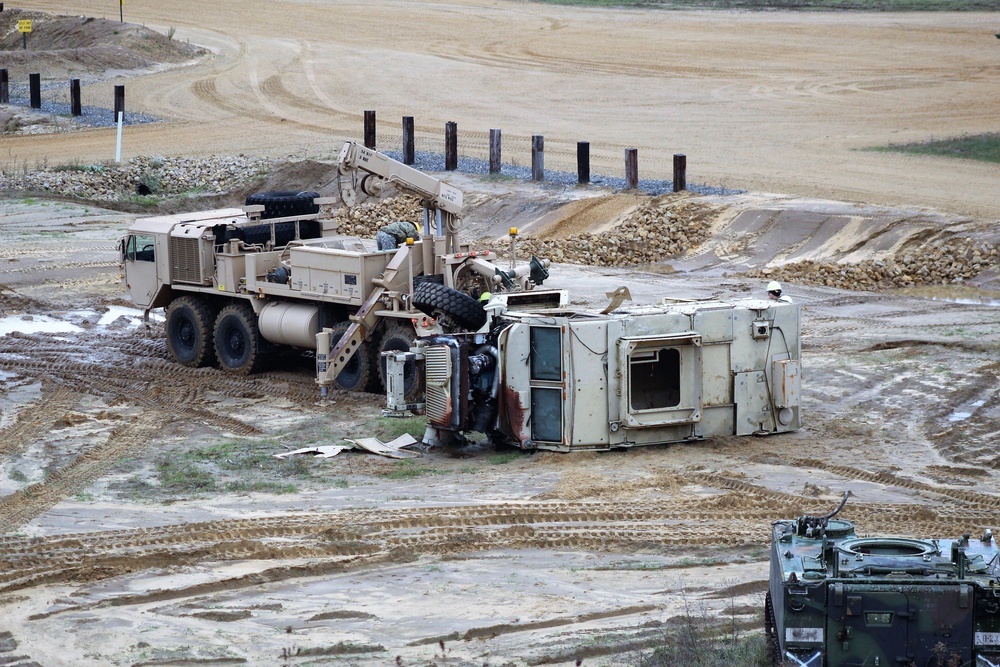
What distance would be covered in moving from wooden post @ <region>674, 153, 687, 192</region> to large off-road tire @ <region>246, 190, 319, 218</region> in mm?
8683

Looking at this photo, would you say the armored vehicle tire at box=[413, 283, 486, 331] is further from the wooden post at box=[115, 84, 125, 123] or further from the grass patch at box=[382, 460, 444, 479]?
the wooden post at box=[115, 84, 125, 123]

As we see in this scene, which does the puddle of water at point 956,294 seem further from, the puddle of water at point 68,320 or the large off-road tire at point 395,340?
the puddle of water at point 68,320

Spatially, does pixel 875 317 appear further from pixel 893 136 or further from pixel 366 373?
pixel 893 136

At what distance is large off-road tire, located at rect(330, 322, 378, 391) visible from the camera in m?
17.8

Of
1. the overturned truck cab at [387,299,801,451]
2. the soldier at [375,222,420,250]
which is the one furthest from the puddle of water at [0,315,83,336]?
the overturned truck cab at [387,299,801,451]

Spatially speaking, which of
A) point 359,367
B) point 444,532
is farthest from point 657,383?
point 359,367

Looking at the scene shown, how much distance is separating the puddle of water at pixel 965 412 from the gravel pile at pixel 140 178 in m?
19.7

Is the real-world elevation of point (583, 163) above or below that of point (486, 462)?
above

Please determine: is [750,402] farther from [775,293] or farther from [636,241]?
[636,241]

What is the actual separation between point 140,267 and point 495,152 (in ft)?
36.8

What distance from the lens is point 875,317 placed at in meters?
20.7

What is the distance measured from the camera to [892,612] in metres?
7.86

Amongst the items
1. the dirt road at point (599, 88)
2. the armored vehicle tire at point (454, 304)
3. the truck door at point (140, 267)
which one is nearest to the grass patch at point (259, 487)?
the armored vehicle tire at point (454, 304)

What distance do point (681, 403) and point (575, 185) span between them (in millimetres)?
14348
